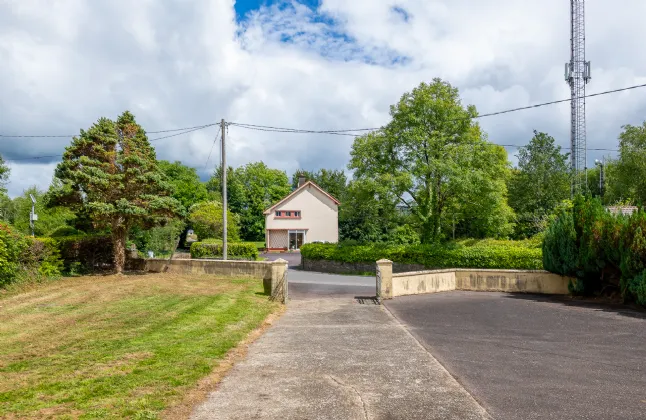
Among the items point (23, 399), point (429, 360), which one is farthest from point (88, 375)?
point (429, 360)

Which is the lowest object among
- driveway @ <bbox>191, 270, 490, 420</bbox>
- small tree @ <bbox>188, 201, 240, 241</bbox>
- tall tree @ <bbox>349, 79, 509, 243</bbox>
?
driveway @ <bbox>191, 270, 490, 420</bbox>

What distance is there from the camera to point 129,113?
23.5 meters

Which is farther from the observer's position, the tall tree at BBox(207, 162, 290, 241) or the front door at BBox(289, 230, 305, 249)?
the tall tree at BBox(207, 162, 290, 241)

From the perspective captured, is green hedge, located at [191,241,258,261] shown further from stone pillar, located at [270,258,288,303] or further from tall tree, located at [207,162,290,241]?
tall tree, located at [207,162,290,241]

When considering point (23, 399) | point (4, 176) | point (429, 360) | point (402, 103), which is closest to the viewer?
point (23, 399)

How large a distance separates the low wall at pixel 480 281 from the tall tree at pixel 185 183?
51929mm

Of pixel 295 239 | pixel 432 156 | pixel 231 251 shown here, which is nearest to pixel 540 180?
pixel 432 156

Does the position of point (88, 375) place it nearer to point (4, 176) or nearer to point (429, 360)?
point (429, 360)

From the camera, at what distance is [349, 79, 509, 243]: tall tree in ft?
81.5

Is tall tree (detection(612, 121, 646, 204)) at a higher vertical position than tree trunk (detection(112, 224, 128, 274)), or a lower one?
higher

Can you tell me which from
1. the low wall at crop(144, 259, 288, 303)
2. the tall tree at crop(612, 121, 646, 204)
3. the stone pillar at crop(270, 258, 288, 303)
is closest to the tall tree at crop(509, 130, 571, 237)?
the tall tree at crop(612, 121, 646, 204)

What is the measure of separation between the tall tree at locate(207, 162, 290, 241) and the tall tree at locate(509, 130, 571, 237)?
102ft

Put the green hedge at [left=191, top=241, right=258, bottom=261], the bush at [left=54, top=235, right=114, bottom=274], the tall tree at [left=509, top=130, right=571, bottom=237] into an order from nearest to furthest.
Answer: the bush at [left=54, top=235, right=114, bottom=274], the green hedge at [left=191, top=241, right=258, bottom=261], the tall tree at [left=509, top=130, right=571, bottom=237]

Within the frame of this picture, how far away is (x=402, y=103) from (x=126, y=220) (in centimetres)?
1636
